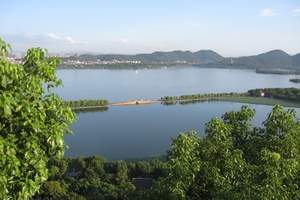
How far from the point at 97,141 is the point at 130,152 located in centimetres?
207

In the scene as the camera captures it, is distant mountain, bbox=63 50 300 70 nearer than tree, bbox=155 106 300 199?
No

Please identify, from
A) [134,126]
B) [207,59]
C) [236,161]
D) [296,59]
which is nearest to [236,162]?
[236,161]

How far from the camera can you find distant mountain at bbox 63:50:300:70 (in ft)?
263

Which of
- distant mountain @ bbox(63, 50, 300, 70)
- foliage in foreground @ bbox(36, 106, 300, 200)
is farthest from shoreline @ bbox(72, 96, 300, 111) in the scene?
distant mountain @ bbox(63, 50, 300, 70)

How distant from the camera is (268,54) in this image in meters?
92.3

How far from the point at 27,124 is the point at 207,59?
339 feet

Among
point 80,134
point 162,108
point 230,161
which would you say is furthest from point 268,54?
point 230,161

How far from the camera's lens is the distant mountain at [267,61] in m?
79.3

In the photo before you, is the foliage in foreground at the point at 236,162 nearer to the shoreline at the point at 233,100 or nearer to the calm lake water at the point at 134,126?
the calm lake water at the point at 134,126

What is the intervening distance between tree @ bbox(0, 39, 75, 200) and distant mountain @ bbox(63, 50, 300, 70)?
73.3 m

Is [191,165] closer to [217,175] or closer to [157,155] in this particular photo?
[217,175]

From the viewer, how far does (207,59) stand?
10300cm

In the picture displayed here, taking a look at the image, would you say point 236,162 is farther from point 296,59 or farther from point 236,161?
point 296,59

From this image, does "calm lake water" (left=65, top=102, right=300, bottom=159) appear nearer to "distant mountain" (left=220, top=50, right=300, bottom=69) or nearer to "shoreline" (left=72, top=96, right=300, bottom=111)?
"shoreline" (left=72, top=96, right=300, bottom=111)
